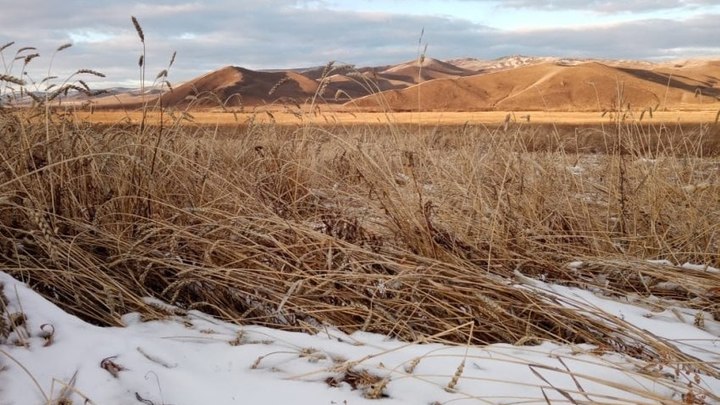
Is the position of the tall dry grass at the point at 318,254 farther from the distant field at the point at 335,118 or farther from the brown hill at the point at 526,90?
the brown hill at the point at 526,90

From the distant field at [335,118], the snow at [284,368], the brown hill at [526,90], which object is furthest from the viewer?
the brown hill at [526,90]

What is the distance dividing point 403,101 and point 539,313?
18.1m

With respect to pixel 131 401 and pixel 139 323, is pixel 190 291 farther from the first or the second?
pixel 131 401

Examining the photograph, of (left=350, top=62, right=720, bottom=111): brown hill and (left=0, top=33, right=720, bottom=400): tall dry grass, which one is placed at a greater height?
(left=350, top=62, right=720, bottom=111): brown hill

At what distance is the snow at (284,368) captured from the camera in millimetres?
1287

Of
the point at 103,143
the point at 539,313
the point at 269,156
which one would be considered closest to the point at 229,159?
the point at 269,156

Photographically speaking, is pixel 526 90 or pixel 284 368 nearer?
pixel 284 368

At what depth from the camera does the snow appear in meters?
1.29

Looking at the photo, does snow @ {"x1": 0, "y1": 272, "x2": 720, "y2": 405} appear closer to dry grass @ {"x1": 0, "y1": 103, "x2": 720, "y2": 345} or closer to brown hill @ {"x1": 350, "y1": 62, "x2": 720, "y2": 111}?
dry grass @ {"x1": 0, "y1": 103, "x2": 720, "y2": 345}

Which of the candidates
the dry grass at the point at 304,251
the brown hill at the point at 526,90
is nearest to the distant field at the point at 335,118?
the dry grass at the point at 304,251

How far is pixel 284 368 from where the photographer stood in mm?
1434

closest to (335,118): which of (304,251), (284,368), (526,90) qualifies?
(304,251)

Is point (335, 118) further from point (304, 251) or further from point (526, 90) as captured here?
point (526, 90)

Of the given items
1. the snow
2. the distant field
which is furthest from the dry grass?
the distant field
